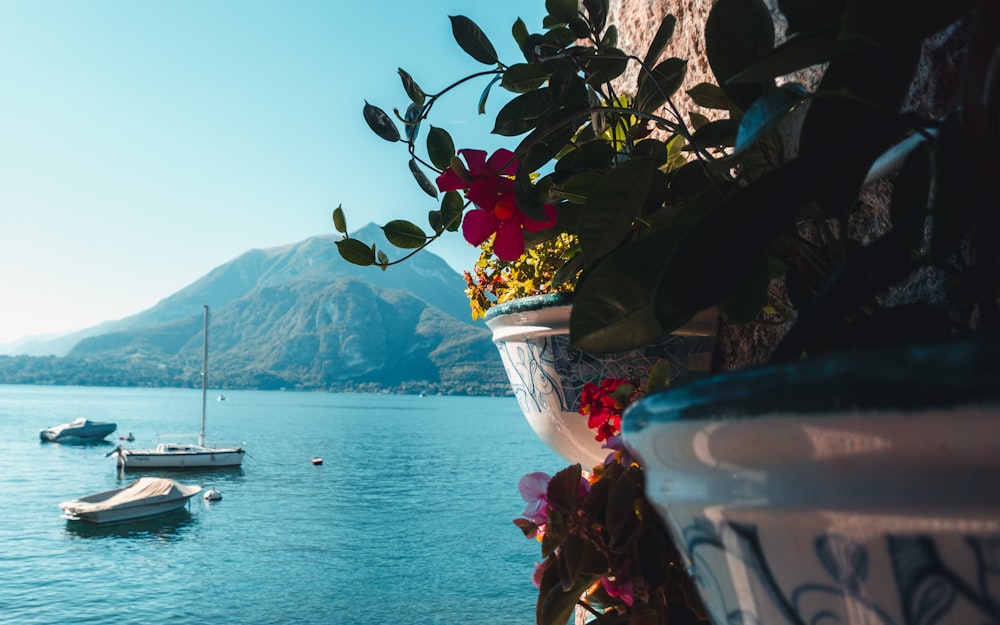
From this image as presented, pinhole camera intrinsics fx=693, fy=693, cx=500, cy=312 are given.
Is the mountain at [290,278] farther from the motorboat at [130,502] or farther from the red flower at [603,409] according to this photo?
the red flower at [603,409]

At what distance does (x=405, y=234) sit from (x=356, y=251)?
5cm

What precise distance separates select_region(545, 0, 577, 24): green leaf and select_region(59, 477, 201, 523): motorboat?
23.5 m

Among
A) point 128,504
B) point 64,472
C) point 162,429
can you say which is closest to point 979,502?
point 128,504

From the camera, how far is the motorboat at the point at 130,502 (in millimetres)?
20688

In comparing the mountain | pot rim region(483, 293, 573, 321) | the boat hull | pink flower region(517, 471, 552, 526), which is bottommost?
the boat hull

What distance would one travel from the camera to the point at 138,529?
21.6 meters

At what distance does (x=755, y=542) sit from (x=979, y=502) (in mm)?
57

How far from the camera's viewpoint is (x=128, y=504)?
20.6 metres

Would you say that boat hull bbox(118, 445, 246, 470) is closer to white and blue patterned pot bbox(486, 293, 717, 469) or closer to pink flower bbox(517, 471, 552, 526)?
white and blue patterned pot bbox(486, 293, 717, 469)

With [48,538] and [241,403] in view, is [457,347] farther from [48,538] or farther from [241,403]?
[48,538]


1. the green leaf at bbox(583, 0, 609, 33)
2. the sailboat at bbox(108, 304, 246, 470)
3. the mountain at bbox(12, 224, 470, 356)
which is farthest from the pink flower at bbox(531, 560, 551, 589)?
the mountain at bbox(12, 224, 470, 356)

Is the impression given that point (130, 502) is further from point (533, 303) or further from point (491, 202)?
point (491, 202)

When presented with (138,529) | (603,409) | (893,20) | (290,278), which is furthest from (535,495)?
(290,278)

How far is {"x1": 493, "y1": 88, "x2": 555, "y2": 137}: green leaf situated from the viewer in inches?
24.5
